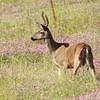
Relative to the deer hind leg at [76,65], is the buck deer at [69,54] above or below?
above

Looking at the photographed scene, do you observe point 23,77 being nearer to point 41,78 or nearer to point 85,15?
point 41,78

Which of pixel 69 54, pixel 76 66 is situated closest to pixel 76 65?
pixel 76 66

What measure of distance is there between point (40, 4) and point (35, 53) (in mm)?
15214

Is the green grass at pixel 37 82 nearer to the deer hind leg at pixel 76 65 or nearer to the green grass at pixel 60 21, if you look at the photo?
the deer hind leg at pixel 76 65

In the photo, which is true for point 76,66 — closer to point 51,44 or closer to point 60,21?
point 51,44

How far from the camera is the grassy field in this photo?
11266 millimetres

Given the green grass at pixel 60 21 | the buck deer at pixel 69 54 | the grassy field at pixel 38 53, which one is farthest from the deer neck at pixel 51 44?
the green grass at pixel 60 21

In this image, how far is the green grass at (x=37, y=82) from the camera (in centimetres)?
1097

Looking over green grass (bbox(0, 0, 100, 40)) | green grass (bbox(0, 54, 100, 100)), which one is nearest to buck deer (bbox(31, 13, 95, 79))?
green grass (bbox(0, 54, 100, 100))

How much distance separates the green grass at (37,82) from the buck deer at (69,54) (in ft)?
0.80

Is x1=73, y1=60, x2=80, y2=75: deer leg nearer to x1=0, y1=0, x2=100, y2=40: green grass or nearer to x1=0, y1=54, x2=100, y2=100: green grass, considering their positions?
x1=0, y1=54, x2=100, y2=100: green grass

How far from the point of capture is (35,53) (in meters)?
17.1

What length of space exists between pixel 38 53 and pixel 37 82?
16.0 feet

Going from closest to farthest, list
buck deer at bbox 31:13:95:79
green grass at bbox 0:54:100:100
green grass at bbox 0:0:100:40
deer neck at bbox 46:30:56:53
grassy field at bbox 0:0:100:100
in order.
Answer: green grass at bbox 0:54:100:100, grassy field at bbox 0:0:100:100, buck deer at bbox 31:13:95:79, deer neck at bbox 46:30:56:53, green grass at bbox 0:0:100:40
